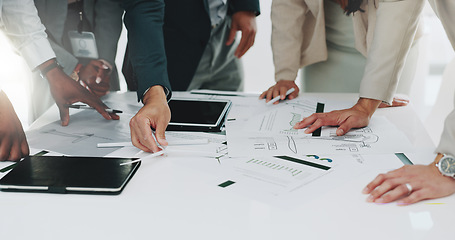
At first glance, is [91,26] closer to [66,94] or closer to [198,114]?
[66,94]

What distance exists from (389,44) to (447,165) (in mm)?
419

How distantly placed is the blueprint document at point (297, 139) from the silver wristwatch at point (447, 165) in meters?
0.15

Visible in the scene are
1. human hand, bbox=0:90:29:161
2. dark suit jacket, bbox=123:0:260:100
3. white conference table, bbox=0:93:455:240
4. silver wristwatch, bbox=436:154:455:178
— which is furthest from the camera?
dark suit jacket, bbox=123:0:260:100

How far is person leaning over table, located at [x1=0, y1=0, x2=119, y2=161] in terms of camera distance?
96 cm

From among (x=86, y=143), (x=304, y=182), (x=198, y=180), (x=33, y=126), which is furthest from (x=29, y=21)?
(x=304, y=182)

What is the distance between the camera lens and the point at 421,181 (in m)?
0.75

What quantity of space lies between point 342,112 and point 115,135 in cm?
59

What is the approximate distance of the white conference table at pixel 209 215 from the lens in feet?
2.16

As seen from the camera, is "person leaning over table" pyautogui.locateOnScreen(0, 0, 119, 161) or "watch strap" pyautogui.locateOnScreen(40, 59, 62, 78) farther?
"watch strap" pyautogui.locateOnScreen(40, 59, 62, 78)

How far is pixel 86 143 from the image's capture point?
40.7 inches

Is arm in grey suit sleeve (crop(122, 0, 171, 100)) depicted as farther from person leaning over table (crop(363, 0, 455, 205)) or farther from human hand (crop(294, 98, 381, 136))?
person leaning over table (crop(363, 0, 455, 205))

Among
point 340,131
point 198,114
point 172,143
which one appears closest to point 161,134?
point 172,143

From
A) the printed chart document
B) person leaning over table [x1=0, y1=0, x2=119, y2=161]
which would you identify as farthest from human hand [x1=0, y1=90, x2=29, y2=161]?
the printed chart document

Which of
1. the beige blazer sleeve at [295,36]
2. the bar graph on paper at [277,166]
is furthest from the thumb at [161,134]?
the beige blazer sleeve at [295,36]
